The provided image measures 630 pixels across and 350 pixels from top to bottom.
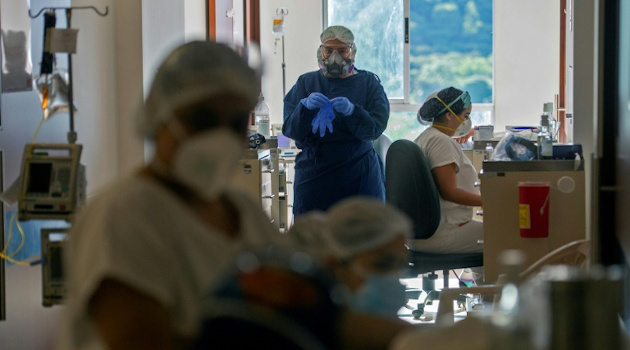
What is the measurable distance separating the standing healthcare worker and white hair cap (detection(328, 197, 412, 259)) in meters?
2.82

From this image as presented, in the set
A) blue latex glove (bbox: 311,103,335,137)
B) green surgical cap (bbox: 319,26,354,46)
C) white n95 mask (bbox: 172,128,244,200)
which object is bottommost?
white n95 mask (bbox: 172,128,244,200)

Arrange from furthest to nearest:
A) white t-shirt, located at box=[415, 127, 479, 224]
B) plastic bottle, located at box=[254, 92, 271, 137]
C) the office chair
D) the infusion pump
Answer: plastic bottle, located at box=[254, 92, 271, 137]
white t-shirt, located at box=[415, 127, 479, 224]
the office chair
the infusion pump

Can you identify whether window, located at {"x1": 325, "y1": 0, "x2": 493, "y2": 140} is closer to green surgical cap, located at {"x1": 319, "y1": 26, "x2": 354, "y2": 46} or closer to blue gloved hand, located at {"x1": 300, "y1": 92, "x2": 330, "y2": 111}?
green surgical cap, located at {"x1": 319, "y1": 26, "x2": 354, "y2": 46}

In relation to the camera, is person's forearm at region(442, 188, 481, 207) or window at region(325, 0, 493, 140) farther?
window at region(325, 0, 493, 140)

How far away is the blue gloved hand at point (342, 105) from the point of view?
13.5 feet

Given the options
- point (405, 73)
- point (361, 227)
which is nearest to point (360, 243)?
point (361, 227)

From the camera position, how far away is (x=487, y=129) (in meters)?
6.05

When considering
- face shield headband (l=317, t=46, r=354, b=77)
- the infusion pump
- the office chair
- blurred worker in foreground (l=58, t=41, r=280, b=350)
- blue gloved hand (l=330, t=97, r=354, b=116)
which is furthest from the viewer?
face shield headband (l=317, t=46, r=354, b=77)

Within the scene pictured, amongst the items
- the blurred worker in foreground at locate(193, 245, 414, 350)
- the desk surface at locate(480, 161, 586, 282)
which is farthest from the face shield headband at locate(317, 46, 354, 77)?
the blurred worker in foreground at locate(193, 245, 414, 350)

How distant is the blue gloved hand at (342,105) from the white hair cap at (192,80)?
2.75m

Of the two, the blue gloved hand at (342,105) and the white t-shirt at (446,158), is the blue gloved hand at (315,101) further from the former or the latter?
the white t-shirt at (446,158)

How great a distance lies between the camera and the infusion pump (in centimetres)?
258

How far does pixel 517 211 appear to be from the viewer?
331 centimetres

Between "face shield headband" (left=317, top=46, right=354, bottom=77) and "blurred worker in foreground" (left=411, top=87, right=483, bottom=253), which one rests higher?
"face shield headband" (left=317, top=46, right=354, bottom=77)
